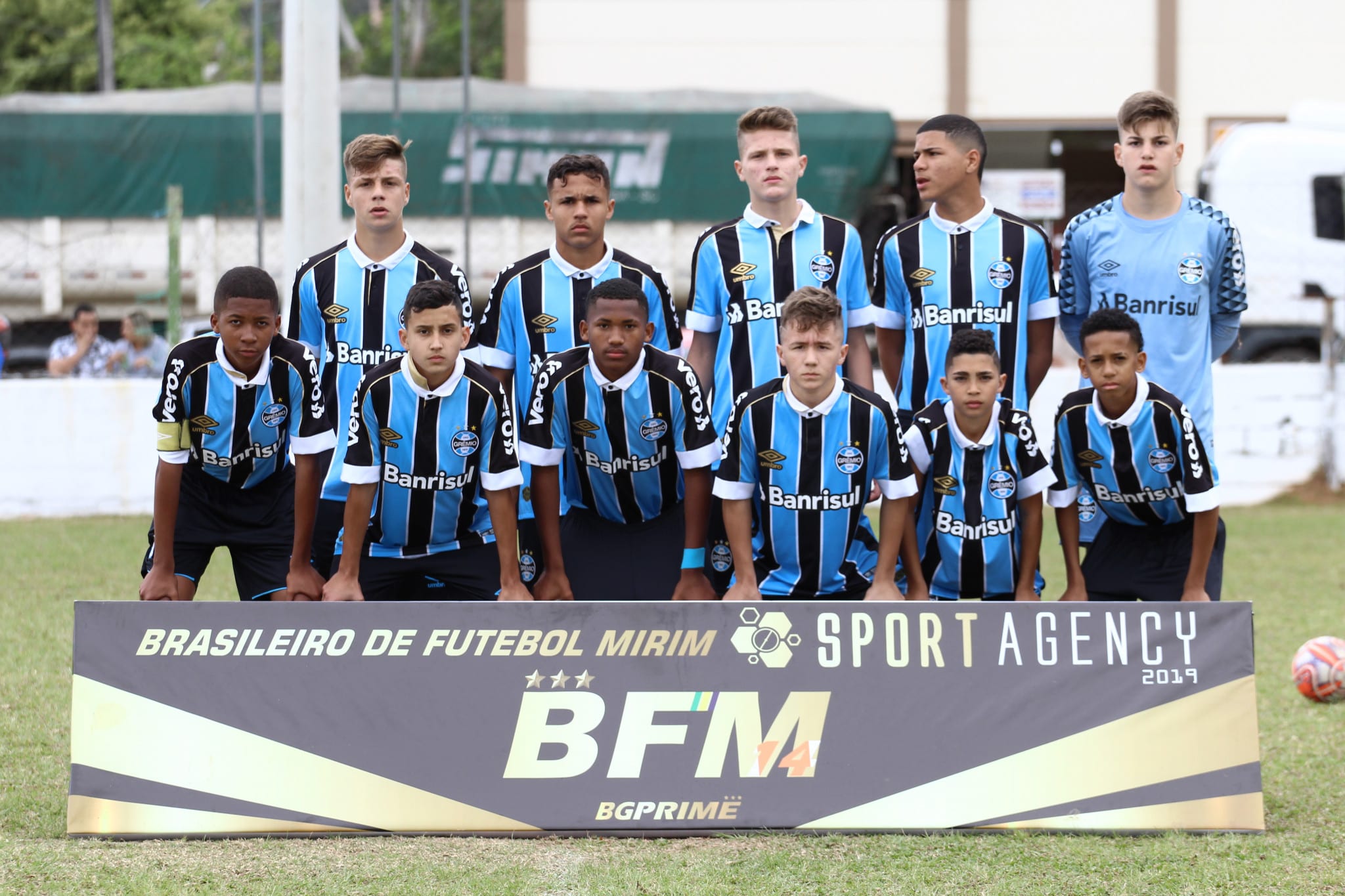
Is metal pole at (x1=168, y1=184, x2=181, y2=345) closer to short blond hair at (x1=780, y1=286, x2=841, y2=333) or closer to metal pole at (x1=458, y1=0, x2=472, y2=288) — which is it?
metal pole at (x1=458, y1=0, x2=472, y2=288)

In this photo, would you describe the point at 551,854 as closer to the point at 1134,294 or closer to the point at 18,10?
the point at 1134,294

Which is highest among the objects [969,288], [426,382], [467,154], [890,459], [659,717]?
[467,154]

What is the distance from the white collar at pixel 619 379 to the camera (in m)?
4.96

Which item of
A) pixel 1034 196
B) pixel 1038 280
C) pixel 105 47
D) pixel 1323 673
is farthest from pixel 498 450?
pixel 105 47

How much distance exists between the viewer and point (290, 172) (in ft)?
32.7

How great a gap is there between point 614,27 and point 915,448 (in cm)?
1694

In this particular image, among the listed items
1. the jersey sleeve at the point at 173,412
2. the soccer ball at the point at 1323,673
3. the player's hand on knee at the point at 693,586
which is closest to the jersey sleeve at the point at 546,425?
the player's hand on knee at the point at 693,586

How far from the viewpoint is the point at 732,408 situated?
526cm

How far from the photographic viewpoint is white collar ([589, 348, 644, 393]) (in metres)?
4.96

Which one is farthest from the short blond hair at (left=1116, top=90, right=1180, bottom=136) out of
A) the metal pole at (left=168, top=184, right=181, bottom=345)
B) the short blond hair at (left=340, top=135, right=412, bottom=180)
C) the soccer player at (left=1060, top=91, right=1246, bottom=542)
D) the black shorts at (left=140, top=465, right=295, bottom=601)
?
the metal pole at (left=168, top=184, right=181, bottom=345)

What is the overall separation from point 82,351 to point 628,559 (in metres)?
9.33

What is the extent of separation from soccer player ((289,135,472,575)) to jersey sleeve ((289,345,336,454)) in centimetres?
16

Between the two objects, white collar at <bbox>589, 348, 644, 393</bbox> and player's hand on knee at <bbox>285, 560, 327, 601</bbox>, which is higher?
white collar at <bbox>589, 348, 644, 393</bbox>

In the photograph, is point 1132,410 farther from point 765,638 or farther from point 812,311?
point 765,638
